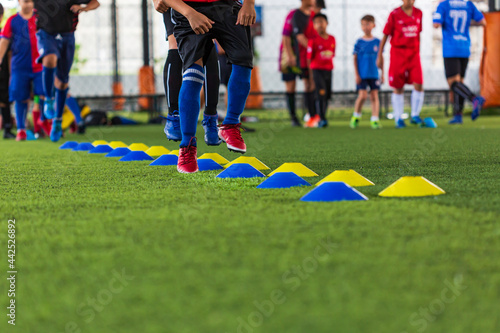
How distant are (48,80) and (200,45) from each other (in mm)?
3577

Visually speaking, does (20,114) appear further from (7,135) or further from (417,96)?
(417,96)

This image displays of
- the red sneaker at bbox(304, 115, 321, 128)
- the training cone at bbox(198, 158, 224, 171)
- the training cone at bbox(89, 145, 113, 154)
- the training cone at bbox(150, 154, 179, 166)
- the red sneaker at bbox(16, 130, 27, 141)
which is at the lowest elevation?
the red sneaker at bbox(304, 115, 321, 128)

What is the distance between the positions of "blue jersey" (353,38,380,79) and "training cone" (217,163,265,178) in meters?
5.53

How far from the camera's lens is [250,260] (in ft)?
4.56

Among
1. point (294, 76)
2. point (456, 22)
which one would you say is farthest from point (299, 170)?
point (294, 76)

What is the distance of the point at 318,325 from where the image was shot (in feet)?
3.29

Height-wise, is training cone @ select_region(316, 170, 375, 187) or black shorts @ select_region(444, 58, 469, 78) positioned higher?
black shorts @ select_region(444, 58, 469, 78)

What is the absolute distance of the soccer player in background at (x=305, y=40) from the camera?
898 cm

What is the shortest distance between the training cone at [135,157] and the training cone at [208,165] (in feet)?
2.54

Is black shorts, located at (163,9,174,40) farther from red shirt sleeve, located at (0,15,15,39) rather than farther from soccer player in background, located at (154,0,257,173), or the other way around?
red shirt sleeve, located at (0,15,15,39)

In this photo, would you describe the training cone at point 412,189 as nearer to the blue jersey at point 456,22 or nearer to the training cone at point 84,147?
the training cone at point 84,147

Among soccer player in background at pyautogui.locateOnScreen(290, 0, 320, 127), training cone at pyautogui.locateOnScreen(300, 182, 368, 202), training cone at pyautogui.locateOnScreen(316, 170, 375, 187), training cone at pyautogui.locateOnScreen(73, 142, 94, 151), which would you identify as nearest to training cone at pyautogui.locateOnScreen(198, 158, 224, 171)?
training cone at pyautogui.locateOnScreen(316, 170, 375, 187)

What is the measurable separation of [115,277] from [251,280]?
26cm

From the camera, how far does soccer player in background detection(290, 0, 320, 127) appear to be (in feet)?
29.5
